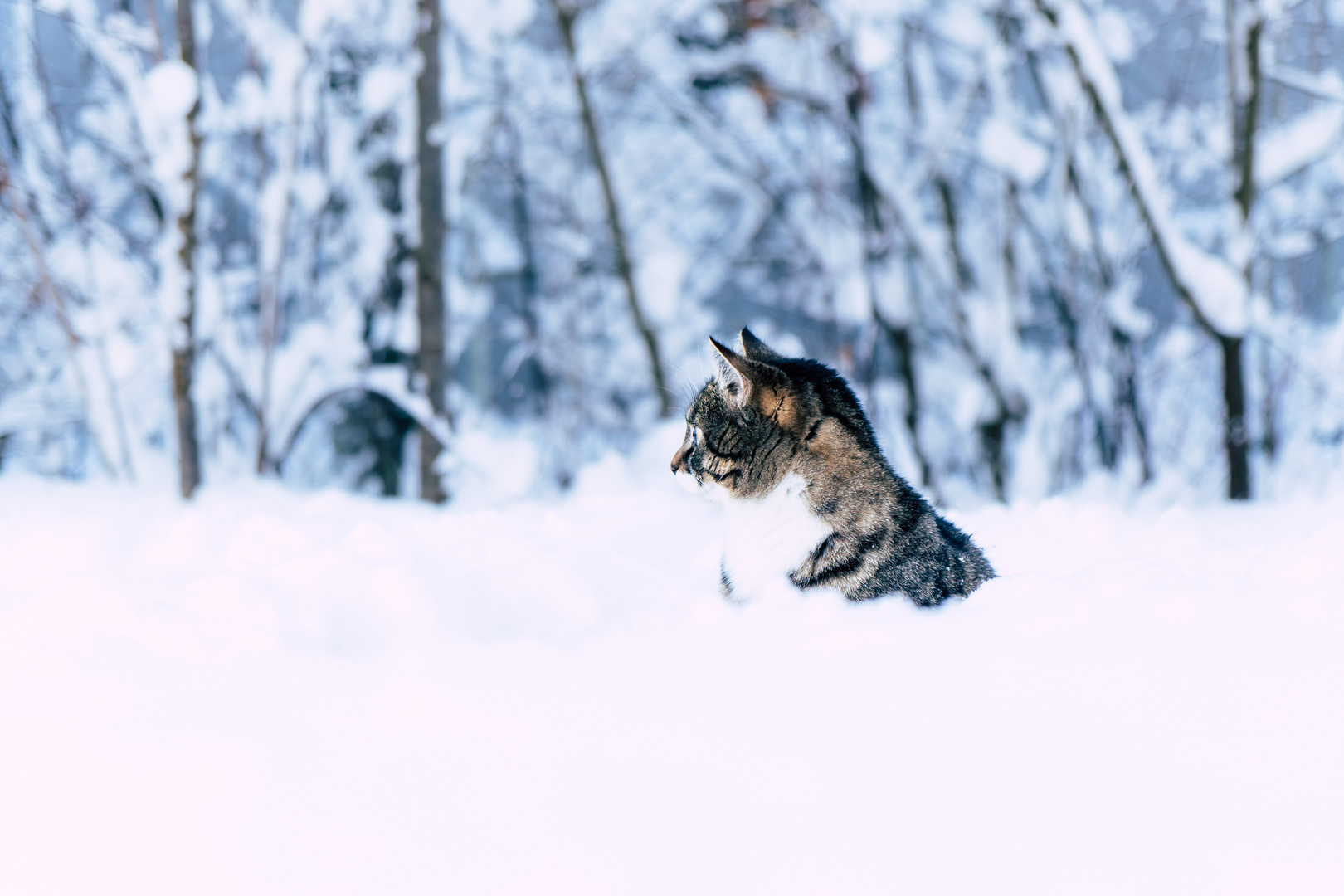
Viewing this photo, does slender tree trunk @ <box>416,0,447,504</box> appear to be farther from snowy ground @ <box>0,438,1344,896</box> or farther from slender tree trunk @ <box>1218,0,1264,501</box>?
slender tree trunk @ <box>1218,0,1264,501</box>

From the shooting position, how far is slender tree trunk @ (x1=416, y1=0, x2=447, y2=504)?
392 centimetres

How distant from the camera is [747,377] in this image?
1928 mm

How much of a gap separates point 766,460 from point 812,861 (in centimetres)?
101

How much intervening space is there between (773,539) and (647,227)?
13.9 ft

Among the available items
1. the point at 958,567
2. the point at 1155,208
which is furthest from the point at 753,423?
the point at 1155,208

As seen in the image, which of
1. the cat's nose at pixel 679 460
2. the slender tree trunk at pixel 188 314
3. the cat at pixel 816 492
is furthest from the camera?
the slender tree trunk at pixel 188 314

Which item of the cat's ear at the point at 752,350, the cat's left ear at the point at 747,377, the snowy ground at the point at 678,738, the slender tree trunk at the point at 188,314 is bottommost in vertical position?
the snowy ground at the point at 678,738

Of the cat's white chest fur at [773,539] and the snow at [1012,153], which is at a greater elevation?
the snow at [1012,153]

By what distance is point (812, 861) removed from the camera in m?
1.03

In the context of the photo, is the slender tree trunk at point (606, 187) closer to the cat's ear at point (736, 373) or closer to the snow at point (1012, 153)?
the snow at point (1012, 153)

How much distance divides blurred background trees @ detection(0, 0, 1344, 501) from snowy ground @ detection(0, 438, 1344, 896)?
6.18 feet

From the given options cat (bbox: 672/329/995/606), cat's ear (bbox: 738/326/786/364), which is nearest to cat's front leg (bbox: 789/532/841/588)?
→ cat (bbox: 672/329/995/606)

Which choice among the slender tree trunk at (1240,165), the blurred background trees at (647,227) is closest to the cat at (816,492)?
the blurred background trees at (647,227)

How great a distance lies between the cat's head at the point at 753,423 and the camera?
194cm
